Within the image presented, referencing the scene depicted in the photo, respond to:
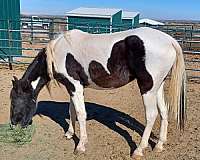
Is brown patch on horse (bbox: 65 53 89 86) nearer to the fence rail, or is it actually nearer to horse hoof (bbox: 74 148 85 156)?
horse hoof (bbox: 74 148 85 156)

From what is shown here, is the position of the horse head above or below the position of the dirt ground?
above

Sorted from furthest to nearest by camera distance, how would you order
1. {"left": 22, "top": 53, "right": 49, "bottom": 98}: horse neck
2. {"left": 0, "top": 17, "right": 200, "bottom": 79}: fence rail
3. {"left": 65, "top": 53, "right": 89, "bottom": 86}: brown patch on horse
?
{"left": 0, "top": 17, "right": 200, "bottom": 79}: fence rail < {"left": 22, "top": 53, "right": 49, "bottom": 98}: horse neck < {"left": 65, "top": 53, "right": 89, "bottom": 86}: brown patch on horse

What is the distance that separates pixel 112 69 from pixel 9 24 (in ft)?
24.1

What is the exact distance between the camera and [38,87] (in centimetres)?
440

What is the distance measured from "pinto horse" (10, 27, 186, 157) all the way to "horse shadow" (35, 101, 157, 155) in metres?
0.68

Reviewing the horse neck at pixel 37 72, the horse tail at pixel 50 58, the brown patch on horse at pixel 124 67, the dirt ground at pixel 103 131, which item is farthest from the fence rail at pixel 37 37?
the brown patch on horse at pixel 124 67

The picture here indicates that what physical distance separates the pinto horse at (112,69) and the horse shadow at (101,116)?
68 cm

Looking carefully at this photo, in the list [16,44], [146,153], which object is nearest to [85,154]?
[146,153]

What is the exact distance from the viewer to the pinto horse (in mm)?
3891

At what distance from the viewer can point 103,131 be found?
496 cm

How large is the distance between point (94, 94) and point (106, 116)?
1.45 m

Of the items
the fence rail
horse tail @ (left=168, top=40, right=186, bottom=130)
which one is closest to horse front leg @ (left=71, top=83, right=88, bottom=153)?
horse tail @ (left=168, top=40, right=186, bottom=130)

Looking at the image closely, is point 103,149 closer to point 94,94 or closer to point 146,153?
point 146,153

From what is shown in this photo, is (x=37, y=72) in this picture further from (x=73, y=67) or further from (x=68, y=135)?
(x=68, y=135)
